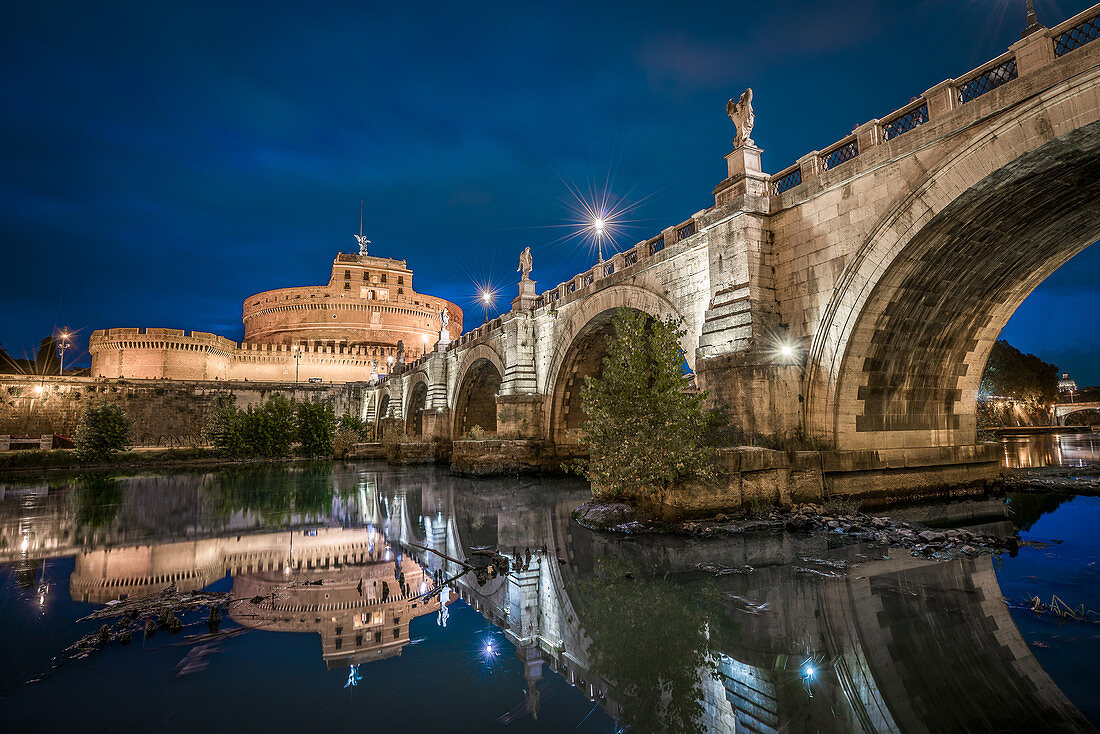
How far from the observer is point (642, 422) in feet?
28.7

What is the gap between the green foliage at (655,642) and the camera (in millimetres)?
3129

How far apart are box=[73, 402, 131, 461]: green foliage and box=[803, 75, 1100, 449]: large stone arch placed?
3689 centimetres

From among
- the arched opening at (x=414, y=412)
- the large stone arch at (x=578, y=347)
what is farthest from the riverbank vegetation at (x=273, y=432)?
the large stone arch at (x=578, y=347)

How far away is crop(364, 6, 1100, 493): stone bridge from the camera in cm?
749

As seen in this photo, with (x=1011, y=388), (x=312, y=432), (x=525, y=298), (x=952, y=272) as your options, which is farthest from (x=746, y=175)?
(x=1011, y=388)

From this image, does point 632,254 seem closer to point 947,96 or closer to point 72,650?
point 947,96

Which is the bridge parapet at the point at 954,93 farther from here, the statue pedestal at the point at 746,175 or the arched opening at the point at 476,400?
the arched opening at the point at 476,400

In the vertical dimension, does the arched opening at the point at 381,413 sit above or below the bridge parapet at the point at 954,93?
below

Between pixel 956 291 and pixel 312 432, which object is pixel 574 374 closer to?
pixel 956 291

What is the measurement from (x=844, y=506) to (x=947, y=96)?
706 cm

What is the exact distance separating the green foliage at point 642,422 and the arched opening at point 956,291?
3.54 m

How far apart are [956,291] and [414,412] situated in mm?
33192

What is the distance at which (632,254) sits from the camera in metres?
15.8

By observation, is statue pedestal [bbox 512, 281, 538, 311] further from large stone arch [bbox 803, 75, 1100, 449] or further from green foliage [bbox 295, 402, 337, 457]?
green foliage [bbox 295, 402, 337, 457]
